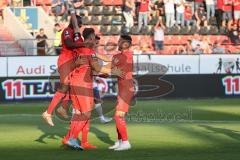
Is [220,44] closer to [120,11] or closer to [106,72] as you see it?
[120,11]

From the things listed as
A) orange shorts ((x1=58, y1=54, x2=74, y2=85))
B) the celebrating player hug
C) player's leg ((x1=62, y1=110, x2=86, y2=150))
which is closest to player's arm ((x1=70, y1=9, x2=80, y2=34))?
the celebrating player hug

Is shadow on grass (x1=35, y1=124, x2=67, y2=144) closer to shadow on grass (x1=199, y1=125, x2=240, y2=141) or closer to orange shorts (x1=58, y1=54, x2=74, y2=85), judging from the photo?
orange shorts (x1=58, y1=54, x2=74, y2=85)

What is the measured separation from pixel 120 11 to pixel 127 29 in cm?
177

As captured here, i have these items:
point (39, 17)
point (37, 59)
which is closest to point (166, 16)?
point (39, 17)

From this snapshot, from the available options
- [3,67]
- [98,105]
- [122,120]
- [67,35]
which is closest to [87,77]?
[67,35]

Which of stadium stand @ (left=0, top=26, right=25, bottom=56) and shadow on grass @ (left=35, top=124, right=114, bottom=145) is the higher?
stadium stand @ (left=0, top=26, right=25, bottom=56)

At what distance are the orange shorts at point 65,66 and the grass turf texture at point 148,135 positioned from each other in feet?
4.15

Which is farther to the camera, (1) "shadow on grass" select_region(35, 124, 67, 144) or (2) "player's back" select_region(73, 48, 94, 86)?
(1) "shadow on grass" select_region(35, 124, 67, 144)

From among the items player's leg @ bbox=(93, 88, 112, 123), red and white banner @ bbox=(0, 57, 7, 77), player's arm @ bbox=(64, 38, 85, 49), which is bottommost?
player's leg @ bbox=(93, 88, 112, 123)

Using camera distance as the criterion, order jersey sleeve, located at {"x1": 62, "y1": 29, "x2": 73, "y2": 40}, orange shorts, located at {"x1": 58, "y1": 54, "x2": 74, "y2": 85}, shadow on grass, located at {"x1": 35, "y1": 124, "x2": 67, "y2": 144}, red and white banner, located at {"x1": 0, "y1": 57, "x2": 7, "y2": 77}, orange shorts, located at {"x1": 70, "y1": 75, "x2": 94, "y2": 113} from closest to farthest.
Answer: orange shorts, located at {"x1": 70, "y1": 75, "x2": 94, "y2": 113} < jersey sleeve, located at {"x1": 62, "y1": 29, "x2": 73, "y2": 40} < orange shorts, located at {"x1": 58, "y1": 54, "x2": 74, "y2": 85} < shadow on grass, located at {"x1": 35, "y1": 124, "x2": 67, "y2": 144} < red and white banner, located at {"x1": 0, "y1": 57, "x2": 7, "y2": 77}

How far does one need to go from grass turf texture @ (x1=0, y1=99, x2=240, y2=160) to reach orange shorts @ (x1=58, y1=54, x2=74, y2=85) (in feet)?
4.15

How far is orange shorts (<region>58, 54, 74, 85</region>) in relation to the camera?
508 inches

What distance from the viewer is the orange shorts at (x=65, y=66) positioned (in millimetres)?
12898

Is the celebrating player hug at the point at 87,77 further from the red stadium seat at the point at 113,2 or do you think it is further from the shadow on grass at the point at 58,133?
the red stadium seat at the point at 113,2
